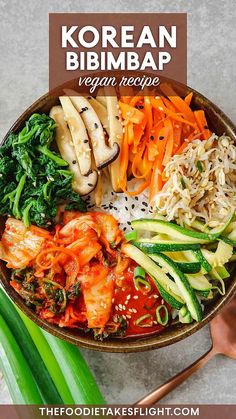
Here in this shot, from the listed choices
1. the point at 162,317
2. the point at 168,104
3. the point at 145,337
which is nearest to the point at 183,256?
the point at 162,317

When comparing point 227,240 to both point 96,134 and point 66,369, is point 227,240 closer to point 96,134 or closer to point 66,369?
point 96,134

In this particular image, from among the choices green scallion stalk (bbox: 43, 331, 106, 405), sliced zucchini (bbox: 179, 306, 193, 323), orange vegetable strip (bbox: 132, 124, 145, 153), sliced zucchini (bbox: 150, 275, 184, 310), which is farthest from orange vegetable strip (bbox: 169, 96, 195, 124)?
green scallion stalk (bbox: 43, 331, 106, 405)

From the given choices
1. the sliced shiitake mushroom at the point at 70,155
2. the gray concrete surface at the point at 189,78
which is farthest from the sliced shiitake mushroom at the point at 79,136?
the gray concrete surface at the point at 189,78

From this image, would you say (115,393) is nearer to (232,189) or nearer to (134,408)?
(134,408)

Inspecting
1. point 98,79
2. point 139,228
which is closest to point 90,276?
point 139,228

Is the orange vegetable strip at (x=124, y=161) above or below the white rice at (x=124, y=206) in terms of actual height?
above

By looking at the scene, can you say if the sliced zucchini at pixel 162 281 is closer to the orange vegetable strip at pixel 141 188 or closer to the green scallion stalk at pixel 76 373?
the orange vegetable strip at pixel 141 188

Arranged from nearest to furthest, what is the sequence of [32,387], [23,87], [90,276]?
[90,276] < [32,387] < [23,87]
